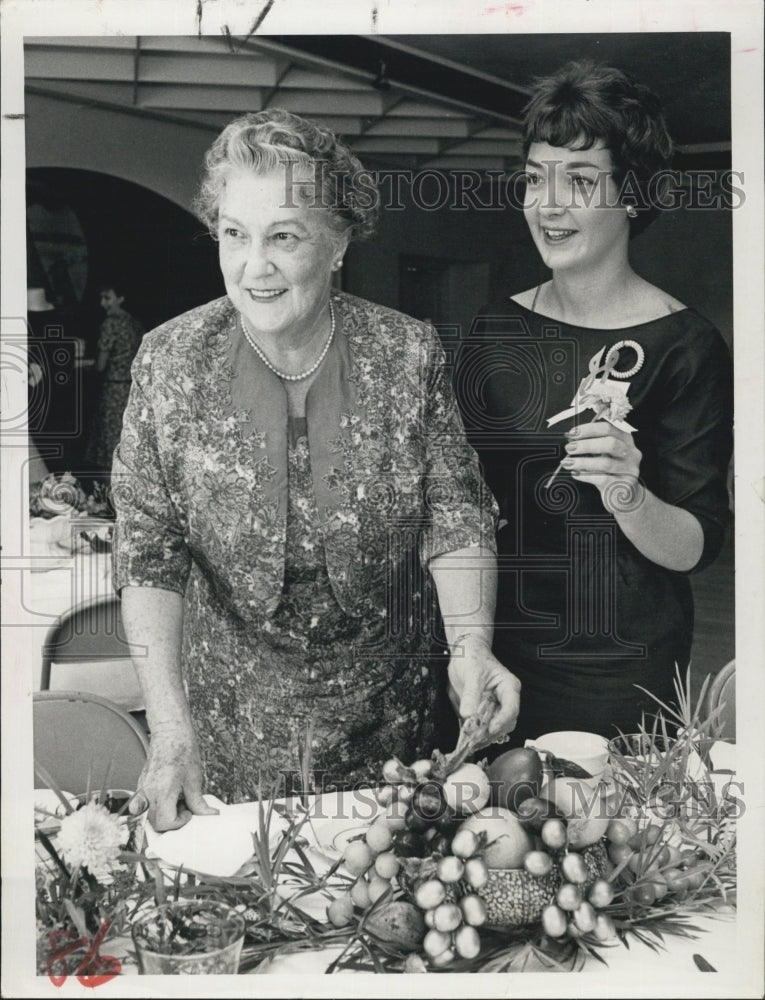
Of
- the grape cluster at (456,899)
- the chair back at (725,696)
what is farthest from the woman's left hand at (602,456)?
the grape cluster at (456,899)

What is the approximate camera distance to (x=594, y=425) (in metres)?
1.97

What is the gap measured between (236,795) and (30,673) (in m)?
0.48

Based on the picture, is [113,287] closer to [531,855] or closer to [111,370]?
[111,370]

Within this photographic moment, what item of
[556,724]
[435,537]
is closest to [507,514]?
[435,537]

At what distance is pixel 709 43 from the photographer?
77.7 inches

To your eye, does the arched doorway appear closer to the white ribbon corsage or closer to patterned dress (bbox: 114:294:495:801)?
patterned dress (bbox: 114:294:495:801)

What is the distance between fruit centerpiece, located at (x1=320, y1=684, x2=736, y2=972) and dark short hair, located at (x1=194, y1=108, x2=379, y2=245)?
1.06 m

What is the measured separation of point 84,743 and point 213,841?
336 millimetres

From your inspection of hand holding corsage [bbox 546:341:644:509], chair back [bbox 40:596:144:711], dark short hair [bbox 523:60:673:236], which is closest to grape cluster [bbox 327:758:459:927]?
chair back [bbox 40:596:144:711]

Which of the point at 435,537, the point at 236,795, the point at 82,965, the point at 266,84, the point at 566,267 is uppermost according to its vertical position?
the point at 266,84

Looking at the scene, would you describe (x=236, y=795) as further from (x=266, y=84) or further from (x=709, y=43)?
(x=709, y=43)

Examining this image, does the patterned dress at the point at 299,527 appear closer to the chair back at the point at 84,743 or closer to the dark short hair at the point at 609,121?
the chair back at the point at 84,743

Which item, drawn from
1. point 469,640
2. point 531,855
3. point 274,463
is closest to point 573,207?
point 274,463

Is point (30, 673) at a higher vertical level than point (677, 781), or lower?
higher
